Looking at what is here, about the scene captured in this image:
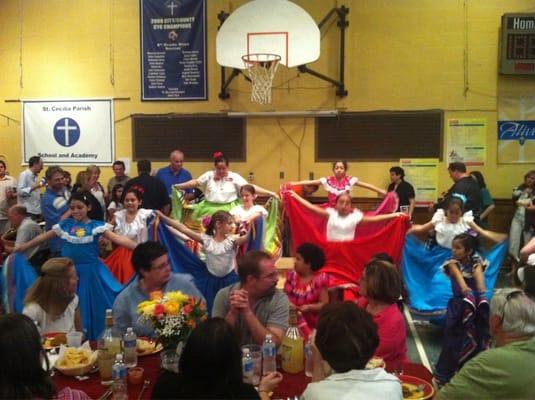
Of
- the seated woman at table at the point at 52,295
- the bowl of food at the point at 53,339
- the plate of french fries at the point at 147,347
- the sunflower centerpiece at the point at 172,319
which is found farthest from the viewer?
the seated woman at table at the point at 52,295

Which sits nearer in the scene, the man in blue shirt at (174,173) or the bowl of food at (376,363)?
the bowl of food at (376,363)

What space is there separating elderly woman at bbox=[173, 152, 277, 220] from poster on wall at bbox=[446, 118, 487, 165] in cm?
363

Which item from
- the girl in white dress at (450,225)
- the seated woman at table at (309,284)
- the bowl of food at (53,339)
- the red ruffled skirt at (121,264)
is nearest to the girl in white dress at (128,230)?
the red ruffled skirt at (121,264)

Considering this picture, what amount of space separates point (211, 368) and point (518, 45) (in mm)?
8847

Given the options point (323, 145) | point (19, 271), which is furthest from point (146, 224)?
point (323, 145)

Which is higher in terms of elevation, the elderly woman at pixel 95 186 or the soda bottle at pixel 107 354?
the elderly woman at pixel 95 186

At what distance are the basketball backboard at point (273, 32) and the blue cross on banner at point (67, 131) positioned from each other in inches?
144

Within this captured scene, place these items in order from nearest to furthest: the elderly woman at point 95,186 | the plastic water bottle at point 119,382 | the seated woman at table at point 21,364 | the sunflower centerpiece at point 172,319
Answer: the seated woman at table at point 21,364 → the plastic water bottle at point 119,382 → the sunflower centerpiece at point 172,319 → the elderly woman at point 95,186

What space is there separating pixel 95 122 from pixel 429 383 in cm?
897

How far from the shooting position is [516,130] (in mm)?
9328

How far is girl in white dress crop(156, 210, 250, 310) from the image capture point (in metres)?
5.61

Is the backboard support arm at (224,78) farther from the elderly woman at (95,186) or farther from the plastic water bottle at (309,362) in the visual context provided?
the plastic water bottle at (309,362)

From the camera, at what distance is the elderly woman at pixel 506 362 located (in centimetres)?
217

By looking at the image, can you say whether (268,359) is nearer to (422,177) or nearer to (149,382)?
(149,382)
